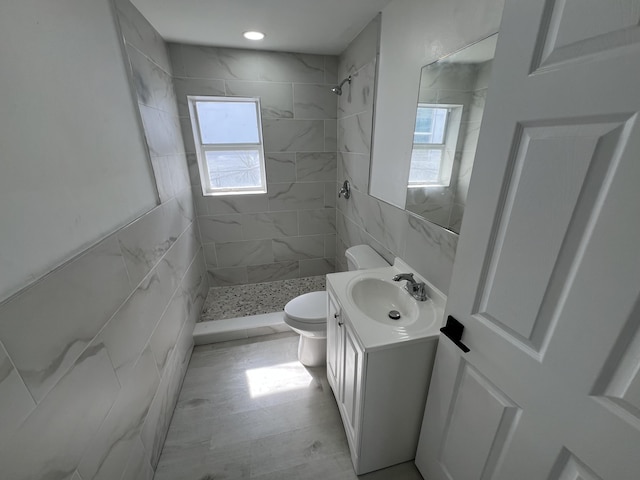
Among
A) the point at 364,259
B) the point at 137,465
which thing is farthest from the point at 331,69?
the point at 137,465

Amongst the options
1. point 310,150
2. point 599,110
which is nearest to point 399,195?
point 599,110

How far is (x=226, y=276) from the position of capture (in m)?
2.82

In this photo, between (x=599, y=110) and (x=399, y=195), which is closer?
(x=599, y=110)

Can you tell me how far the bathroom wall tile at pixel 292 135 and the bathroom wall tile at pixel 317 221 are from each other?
62 centimetres

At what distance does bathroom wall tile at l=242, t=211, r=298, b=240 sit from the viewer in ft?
8.75

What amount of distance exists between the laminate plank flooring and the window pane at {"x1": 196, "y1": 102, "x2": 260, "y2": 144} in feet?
6.17

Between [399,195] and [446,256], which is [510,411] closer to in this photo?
[446,256]

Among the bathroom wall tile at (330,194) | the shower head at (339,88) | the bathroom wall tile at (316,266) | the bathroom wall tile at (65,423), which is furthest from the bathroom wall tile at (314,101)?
the bathroom wall tile at (65,423)

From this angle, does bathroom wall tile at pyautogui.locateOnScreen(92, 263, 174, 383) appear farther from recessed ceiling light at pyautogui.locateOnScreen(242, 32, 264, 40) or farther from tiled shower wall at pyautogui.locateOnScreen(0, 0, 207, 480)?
recessed ceiling light at pyautogui.locateOnScreen(242, 32, 264, 40)

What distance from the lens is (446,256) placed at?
1184mm

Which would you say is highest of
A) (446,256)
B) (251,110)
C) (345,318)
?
(251,110)

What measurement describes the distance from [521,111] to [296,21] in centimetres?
163

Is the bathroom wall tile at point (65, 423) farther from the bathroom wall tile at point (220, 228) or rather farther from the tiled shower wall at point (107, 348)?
the bathroom wall tile at point (220, 228)

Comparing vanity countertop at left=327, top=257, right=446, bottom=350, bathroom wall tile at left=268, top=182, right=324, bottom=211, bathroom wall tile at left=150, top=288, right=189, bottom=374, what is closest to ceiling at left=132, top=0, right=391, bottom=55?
bathroom wall tile at left=268, top=182, right=324, bottom=211
